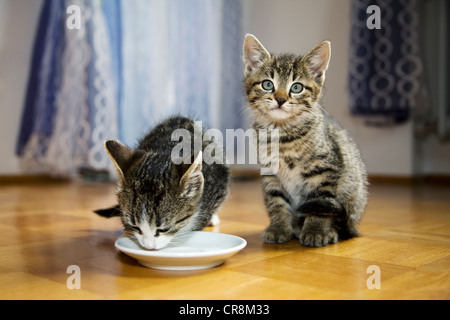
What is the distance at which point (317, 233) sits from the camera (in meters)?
1.41

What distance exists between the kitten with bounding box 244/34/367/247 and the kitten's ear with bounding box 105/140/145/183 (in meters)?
0.47

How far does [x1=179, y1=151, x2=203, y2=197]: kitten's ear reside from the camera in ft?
3.64

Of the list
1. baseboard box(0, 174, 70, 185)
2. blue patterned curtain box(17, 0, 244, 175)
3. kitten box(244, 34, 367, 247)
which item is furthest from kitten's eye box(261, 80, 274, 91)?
baseboard box(0, 174, 70, 185)

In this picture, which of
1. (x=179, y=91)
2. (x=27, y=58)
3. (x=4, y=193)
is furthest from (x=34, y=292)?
(x=27, y=58)

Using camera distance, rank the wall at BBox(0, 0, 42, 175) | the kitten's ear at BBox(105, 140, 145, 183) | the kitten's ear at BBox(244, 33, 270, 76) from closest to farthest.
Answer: the kitten's ear at BBox(105, 140, 145, 183) < the kitten's ear at BBox(244, 33, 270, 76) < the wall at BBox(0, 0, 42, 175)

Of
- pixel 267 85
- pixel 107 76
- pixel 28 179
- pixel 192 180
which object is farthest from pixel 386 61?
pixel 28 179

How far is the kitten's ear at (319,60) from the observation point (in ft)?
4.84

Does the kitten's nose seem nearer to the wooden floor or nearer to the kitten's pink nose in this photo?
the wooden floor

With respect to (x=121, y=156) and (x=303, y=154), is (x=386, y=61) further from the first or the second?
(x=121, y=156)

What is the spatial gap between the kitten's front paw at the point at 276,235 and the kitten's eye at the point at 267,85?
447 mm

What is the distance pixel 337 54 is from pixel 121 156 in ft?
10.1

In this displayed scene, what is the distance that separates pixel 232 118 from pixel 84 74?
1393 mm

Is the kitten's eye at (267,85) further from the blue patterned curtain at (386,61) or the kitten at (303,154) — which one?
the blue patterned curtain at (386,61)

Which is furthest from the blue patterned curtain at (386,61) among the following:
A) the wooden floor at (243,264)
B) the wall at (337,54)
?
the wooden floor at (243,264)
